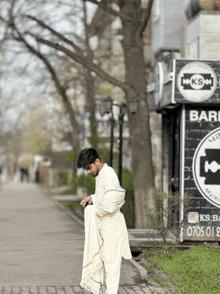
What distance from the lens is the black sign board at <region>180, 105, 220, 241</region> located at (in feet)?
37.9

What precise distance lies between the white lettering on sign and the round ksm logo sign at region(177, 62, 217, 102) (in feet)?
1.45

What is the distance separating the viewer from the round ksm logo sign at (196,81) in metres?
11.3

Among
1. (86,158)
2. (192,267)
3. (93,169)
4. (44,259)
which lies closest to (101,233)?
(93,169)

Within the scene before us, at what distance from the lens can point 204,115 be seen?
11.6 m

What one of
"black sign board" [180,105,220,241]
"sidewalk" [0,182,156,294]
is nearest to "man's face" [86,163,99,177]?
Result: "sidewalk" [0,182,156,294]

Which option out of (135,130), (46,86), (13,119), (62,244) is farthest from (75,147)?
(13,119)

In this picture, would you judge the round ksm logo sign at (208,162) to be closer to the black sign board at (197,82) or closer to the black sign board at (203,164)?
the black sign board at (203,164)

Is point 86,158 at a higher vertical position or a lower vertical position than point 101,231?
higher

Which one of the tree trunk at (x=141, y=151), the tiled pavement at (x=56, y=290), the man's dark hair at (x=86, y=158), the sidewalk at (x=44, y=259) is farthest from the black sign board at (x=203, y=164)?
the man's dark hair at (x=86, y=158)

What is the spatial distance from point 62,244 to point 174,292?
5.06m

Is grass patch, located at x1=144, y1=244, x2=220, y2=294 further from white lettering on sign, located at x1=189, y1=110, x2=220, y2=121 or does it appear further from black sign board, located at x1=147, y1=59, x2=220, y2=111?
black sign board, located at x1=147, y1=59, x2=220, y2=111

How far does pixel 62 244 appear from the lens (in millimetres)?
12703

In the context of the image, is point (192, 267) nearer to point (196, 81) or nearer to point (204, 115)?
point (204, 115)

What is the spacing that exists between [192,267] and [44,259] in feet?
8.61
